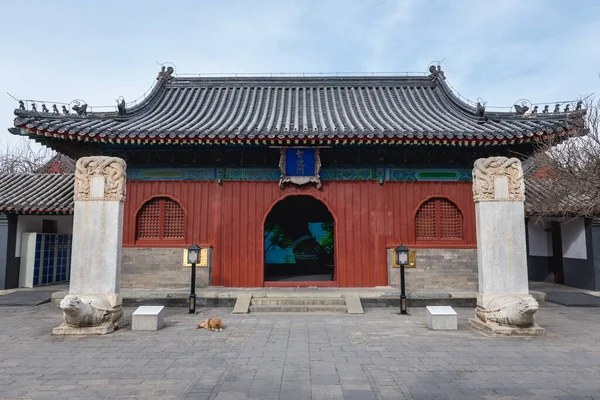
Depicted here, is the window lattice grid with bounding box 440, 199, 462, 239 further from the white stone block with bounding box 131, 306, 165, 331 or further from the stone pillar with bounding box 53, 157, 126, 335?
the stone pillar with bounding box 53, 157, 126, 335

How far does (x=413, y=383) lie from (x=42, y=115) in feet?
36.0

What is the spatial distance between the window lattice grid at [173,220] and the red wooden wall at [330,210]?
250mm

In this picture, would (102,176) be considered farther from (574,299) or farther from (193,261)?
(574,299)

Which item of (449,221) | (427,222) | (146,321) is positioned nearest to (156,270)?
(146,321)

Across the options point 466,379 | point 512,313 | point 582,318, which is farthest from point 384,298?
point 466,379

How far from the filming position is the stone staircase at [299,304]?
Answer: 976 centimetres

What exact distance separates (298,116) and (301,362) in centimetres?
940

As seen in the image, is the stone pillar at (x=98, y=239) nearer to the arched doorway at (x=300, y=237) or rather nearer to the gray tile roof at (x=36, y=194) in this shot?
the gray tile roof at (x=36, y=194)

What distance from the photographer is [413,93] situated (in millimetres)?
15570

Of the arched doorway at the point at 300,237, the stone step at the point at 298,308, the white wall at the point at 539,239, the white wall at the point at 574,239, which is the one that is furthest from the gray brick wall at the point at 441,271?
the white wall at the point at 539,239

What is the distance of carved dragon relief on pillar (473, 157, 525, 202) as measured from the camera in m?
7.68

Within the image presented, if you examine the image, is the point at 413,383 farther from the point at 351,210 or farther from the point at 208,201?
the point at 208,201

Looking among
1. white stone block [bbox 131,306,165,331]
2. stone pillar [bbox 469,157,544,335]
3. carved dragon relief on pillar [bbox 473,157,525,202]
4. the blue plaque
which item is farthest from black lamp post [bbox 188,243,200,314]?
carved dragon relief on pillar [bbox 473,157,525,202]

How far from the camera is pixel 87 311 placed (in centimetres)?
733
